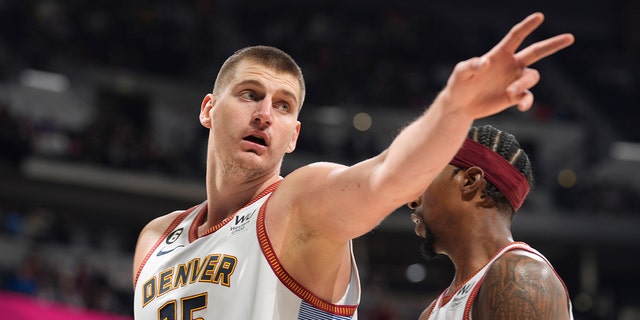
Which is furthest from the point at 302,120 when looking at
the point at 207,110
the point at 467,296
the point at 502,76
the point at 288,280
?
the point at 502,76

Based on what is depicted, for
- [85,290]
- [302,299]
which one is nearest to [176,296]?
[302,299]

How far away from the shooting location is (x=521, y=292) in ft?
9.59

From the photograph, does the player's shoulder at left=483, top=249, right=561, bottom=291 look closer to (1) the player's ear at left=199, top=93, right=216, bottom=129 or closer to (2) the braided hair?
(2) the braided hair

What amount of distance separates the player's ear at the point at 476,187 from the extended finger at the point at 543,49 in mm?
1204

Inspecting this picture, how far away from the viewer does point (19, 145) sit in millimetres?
15961

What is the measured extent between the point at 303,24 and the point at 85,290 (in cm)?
1138

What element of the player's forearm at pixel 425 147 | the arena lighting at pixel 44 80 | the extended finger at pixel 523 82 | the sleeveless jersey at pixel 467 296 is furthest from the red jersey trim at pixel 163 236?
the arena lighting at pixel 44 80

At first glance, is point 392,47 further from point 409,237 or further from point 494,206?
point 494,206

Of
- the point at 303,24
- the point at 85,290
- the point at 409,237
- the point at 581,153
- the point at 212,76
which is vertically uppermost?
the point at 303,24

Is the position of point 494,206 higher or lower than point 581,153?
lower

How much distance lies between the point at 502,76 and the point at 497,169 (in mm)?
1188

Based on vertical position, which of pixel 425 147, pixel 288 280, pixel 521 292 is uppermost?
pixel 425 147

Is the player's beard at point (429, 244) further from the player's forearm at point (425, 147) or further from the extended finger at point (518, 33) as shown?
the extended finger at point (518, 33)

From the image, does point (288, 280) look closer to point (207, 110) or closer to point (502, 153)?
point (207, 110)
